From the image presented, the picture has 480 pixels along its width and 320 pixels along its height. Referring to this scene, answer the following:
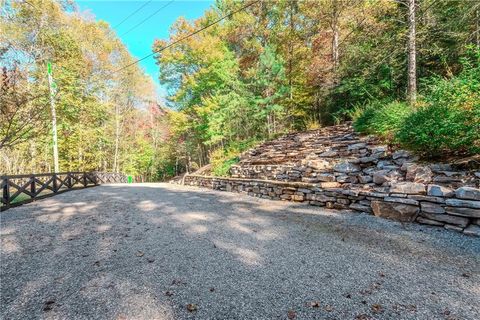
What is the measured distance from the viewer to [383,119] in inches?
240

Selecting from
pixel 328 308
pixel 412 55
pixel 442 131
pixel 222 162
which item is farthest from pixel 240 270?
pixel 222 162

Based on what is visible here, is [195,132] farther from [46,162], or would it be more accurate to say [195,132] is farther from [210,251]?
[210,251]

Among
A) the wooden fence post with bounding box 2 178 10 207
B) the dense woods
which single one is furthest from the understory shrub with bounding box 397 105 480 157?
the wooden fence post with bounding box 2 178 10 207

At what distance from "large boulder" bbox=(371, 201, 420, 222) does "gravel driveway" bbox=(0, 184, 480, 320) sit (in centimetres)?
17

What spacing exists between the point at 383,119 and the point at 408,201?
3.19 meters

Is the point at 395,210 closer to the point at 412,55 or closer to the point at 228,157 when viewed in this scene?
the point at 412,55

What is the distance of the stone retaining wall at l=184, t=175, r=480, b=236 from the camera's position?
125 inches

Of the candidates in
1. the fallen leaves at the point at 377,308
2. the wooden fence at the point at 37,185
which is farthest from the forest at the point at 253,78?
the fallen leaves at the point at 377,308

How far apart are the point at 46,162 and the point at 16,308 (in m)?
16.5

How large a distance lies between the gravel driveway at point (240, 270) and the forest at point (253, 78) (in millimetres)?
2075

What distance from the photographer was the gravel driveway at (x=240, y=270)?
1877 mm

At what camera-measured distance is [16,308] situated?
194 centimetres

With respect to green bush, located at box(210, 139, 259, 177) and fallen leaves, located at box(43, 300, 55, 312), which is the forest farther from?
fallen leaves, located at box(43, 300, 55, 312)

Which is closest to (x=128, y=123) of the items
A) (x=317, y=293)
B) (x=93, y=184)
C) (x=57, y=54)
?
(x=57, y=54)
